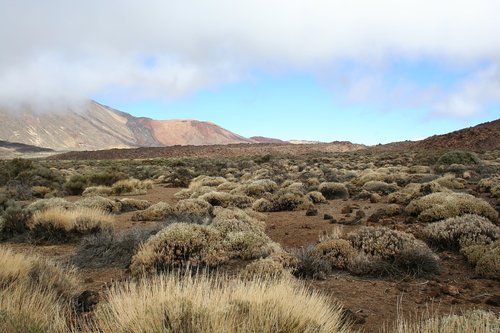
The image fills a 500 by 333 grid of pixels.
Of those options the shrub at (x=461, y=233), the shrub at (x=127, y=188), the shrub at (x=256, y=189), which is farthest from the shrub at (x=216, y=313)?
the shrub at (x=127, y=188)

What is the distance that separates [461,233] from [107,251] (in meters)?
6.82

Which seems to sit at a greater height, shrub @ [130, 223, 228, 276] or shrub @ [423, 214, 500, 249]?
shrub @ [423, 214, 500, 249]

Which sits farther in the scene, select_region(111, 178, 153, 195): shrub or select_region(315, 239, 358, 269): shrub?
select_region(111, 178, 153, 195): shrub

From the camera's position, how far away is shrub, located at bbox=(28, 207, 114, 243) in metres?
9.61

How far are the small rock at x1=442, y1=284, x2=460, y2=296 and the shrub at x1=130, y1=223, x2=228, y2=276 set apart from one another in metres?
3.43

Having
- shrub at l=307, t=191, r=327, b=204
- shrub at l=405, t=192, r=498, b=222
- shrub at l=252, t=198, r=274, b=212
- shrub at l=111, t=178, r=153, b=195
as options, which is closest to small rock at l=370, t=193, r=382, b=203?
shrub at l=307, t=191, r=327, b=204

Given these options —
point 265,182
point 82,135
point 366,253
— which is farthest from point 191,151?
point 82,135

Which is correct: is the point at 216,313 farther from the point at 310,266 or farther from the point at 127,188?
the point at 127,188

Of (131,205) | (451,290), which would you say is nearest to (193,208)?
(131,205)

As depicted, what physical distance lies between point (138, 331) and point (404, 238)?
17.9 ft

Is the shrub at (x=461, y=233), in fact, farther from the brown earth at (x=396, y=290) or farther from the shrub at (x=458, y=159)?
the shrub at (x=458, y=159)

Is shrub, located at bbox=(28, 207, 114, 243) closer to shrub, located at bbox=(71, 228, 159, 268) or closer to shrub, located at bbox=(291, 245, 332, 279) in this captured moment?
shrub, located at bbox=(71, 228, 159, 268)

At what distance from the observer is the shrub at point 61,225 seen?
9613 millimetres

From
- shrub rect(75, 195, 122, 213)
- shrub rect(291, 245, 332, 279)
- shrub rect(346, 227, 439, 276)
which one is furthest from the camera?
shrub rect(75, 195, 122, 213)
